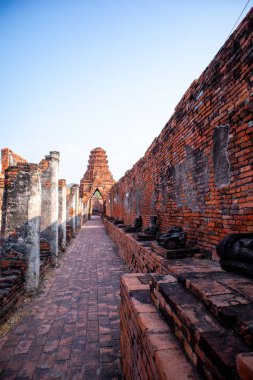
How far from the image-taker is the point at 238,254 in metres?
2.42

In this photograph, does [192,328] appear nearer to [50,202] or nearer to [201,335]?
[201,335]

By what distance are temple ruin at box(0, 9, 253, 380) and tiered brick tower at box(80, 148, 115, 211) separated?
24722mm

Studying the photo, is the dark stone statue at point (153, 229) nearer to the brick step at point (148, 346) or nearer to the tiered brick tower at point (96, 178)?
the brick step at point (148, 346)

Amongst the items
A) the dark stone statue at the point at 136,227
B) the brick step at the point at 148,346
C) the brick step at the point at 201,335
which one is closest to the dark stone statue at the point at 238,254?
the brick step at the point at 201,335

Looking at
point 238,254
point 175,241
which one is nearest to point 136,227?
point 175,241

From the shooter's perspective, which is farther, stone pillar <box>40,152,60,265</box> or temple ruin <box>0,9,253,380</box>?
stone pillar <box>40,152,60,265</box>

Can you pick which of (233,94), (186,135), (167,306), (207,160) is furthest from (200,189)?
(167,306)

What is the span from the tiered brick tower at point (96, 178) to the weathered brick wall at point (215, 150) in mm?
25858

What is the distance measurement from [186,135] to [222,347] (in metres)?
4.07

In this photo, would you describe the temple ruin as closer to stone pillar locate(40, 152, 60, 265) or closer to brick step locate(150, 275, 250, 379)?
brick step locate(150, 275, 250, 379)

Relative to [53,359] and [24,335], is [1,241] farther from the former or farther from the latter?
[53,359]

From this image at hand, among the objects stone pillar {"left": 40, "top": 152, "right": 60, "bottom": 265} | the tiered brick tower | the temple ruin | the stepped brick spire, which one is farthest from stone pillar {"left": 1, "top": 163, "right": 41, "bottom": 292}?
the stepped brick spire

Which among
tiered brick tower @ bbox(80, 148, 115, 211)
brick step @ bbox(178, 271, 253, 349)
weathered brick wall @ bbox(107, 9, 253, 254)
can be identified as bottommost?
brick step @ bbox(178, 271, 253, 349)

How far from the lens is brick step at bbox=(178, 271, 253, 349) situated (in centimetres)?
135
